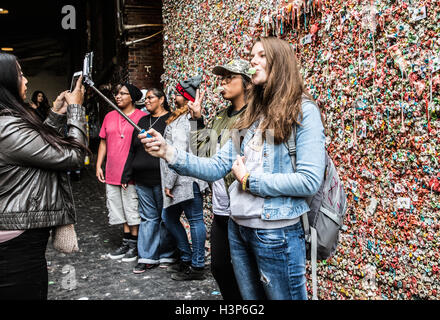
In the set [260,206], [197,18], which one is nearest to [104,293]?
[260,206]

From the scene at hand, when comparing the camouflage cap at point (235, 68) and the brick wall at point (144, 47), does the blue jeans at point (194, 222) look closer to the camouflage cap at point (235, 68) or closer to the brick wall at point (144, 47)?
the camouflage cap at point (235, 68)

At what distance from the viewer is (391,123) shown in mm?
2451

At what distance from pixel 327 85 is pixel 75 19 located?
625 inches

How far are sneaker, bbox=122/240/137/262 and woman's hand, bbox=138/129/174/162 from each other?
3.07 metres

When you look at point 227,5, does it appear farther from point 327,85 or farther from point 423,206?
point 423,206

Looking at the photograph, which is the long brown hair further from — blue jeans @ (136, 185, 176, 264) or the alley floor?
blue jeans @ (136, 185, 176, 264)

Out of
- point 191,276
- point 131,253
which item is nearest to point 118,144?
point 131,253

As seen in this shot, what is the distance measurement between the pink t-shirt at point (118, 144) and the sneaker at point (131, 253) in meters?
0.79

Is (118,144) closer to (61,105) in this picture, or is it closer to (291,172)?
(61,105)

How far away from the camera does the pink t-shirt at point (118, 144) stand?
14.9 feet

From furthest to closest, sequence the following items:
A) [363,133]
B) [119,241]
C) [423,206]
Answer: [119,241]
[363,133]
[423,206]

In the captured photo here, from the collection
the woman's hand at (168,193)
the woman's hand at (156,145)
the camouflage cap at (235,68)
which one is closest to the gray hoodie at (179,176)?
the woman's hand at (168,193)

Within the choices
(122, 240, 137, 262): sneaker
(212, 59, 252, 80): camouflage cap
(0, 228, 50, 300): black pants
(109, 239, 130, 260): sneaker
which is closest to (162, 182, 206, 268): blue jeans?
(122, 240, 137, 262): sneaker

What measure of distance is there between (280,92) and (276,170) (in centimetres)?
38
